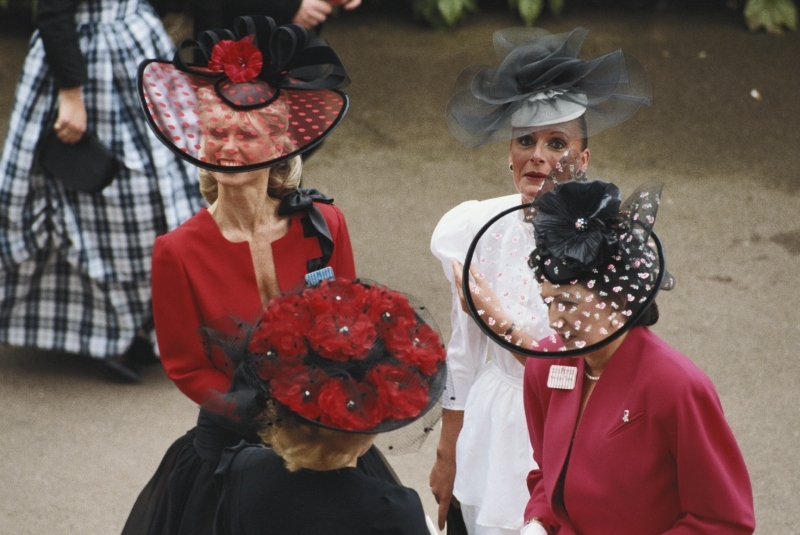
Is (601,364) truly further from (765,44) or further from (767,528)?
(765,44)

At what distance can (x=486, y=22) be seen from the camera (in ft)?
26.1

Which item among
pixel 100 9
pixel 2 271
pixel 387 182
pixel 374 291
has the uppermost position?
pixel 374 291

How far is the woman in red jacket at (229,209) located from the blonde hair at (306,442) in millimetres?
492

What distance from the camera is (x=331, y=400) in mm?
1988

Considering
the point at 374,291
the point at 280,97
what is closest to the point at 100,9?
the point at 280,97

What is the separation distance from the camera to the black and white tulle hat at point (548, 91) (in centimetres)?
268

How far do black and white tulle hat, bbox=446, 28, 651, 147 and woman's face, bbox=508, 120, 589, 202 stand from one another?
0.03 metres

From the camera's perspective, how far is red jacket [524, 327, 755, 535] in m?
2.09

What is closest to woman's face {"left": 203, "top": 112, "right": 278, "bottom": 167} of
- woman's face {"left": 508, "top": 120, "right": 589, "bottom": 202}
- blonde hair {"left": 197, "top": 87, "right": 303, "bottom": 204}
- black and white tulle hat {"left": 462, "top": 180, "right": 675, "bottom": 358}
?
blonde hair {"left": 197, "top": 87, "right": 303, "bottom": 204}

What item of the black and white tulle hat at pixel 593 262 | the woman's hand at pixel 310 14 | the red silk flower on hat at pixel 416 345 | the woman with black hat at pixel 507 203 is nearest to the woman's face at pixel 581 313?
the black and white tulle hat at pixel 593 262

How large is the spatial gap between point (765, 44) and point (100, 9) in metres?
5.02

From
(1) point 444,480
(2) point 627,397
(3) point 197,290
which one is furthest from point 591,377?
(3) point 197,290

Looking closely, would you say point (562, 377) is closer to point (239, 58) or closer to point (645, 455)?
point (645, 455)

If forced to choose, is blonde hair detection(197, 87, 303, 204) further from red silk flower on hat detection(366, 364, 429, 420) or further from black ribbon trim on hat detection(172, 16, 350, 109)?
red silk flower on hat detection(366, 364, 429, 420)
